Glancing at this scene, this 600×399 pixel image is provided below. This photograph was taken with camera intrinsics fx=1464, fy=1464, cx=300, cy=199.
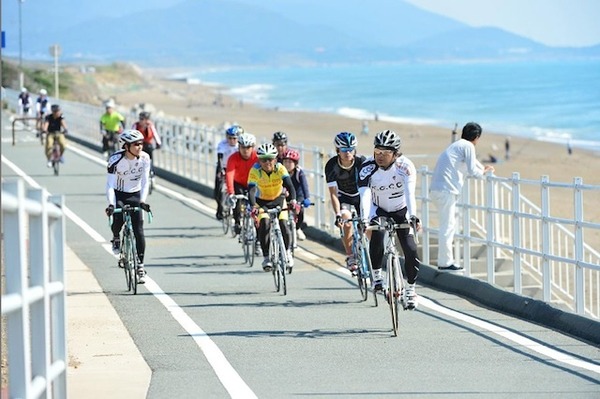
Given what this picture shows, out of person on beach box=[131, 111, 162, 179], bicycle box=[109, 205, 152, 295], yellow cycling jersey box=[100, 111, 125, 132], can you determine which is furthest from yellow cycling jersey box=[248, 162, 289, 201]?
yellow cycling jersey box=[100, 111, 125, 132]

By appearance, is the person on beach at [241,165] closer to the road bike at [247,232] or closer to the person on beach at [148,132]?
the road bike at [247,232]

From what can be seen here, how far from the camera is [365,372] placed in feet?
34.6

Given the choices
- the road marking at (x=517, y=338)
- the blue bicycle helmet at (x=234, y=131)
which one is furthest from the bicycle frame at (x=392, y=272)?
the blue bicycle helmet at (x=234, y=131)

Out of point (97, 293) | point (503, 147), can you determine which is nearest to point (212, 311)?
point (97, 293)

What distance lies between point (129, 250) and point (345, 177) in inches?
96.1

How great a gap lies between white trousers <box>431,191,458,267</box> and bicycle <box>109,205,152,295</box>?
3.36 m

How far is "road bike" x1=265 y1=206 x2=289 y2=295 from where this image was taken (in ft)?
50.4

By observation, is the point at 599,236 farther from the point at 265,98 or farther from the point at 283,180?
the point at 265,98

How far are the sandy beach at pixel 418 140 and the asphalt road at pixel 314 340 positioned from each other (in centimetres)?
635

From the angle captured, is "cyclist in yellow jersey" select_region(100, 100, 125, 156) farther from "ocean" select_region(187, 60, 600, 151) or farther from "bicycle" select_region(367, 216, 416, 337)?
"ocean" select_region(187, 60, 600, 151)

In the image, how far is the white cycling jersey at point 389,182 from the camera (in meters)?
13.1

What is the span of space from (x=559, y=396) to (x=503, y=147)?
2112 inches

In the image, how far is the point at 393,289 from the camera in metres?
12.4

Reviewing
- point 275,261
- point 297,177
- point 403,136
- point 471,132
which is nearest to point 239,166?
point 297,177
